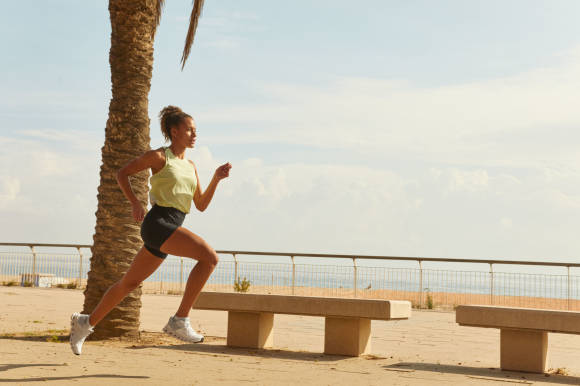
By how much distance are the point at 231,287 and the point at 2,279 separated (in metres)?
9.08

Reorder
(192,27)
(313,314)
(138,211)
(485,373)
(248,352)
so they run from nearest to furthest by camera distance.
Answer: (138,211) → (485,373) → (313,314) → (248,352) → (192,27)

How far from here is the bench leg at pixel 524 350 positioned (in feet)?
27.2

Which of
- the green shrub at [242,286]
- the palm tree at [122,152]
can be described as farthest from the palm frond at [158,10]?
the green shrub at [242,286]

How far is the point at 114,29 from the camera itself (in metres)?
11.4

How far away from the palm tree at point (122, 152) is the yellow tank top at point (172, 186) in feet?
14.4

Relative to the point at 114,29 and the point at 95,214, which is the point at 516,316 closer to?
the point at 95,214

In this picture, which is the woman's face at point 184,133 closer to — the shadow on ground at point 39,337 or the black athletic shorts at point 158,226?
the black athletic shorts at point 158,226

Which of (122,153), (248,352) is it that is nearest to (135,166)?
(248,352)

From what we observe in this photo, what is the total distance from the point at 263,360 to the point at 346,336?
1404mm

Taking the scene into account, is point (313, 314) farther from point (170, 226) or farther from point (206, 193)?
point (170, 226)

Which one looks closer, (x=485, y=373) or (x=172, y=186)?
(x=172, y=186)

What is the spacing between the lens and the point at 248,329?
9883mm

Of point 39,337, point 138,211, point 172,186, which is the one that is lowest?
point 39,337

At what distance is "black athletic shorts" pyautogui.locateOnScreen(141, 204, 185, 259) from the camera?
20.6ft
